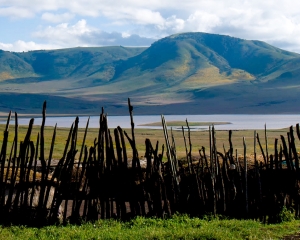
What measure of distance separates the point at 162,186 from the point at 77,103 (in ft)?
466

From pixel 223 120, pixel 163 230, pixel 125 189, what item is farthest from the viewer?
pixel 223 120

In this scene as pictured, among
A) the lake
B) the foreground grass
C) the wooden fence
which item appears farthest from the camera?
the lake

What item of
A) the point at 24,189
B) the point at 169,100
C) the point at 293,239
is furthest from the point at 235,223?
the point at 169,100

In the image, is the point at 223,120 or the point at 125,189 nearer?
the point at 125,189

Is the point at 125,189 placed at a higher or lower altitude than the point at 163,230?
higher

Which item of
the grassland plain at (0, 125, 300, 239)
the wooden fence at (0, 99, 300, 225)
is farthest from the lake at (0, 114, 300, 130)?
the grassland plain at (0, 125, 300, 239)

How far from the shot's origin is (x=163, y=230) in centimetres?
879

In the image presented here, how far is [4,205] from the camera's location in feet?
32.9

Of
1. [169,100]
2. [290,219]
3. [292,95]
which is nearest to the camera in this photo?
[290,219]

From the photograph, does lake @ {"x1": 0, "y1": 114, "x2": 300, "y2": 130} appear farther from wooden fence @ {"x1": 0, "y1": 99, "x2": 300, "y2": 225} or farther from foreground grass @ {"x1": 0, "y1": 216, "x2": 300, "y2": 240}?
foreground grass @ {"x1": 0, "y1": 216, "x2": 300, "y2": 240}

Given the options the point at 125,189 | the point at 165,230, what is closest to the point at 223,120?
the point at 125,189

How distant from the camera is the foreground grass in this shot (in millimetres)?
8266

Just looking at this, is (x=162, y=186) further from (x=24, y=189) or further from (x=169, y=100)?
(x=169, y=100)

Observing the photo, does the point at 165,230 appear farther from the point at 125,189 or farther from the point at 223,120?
the point at 223,120
